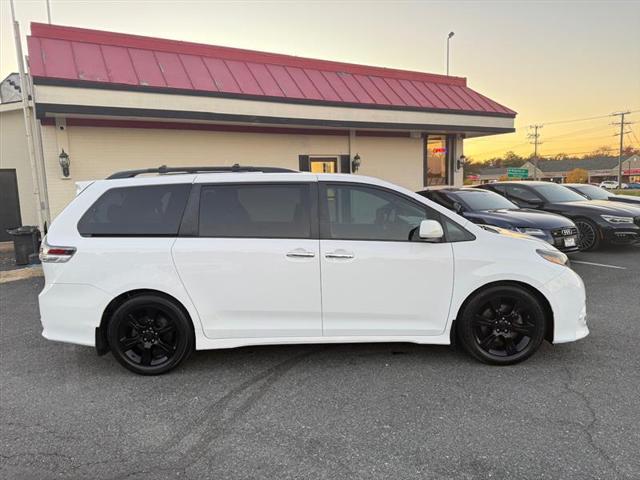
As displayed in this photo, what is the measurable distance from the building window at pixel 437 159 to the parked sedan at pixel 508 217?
176 inches

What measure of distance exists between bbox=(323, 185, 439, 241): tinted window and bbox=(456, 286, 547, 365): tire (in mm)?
855

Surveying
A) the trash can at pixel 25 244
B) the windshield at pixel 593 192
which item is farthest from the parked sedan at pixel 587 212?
the trash can at pixel 25 244

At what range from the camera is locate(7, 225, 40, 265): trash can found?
9191 mm

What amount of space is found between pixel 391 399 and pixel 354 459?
785mm

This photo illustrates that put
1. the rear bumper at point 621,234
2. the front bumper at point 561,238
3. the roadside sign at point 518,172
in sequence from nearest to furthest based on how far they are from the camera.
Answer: the front bumper at point 561,238 < the rear bumper at point 621,234 < the roadside sign at point 518,172

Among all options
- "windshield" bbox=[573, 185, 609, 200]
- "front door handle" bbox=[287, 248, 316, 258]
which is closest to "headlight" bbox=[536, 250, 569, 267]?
"front door handle" bbox=[287, 248, 316, 258]

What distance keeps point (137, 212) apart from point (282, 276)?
1435 millimetres

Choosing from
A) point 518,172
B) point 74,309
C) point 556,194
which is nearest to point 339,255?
point 74,309

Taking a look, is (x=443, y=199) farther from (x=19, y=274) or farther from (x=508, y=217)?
(x=19, y=274)

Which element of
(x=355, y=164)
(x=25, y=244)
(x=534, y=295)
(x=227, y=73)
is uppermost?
(x=227, y=73)

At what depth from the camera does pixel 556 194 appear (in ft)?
34.0

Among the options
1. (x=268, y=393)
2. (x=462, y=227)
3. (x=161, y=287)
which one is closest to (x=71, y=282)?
(x=161, y=287)

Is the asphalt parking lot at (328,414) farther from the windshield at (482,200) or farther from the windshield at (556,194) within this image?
the windshield at (556,194)

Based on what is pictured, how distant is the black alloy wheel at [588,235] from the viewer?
939 cm
